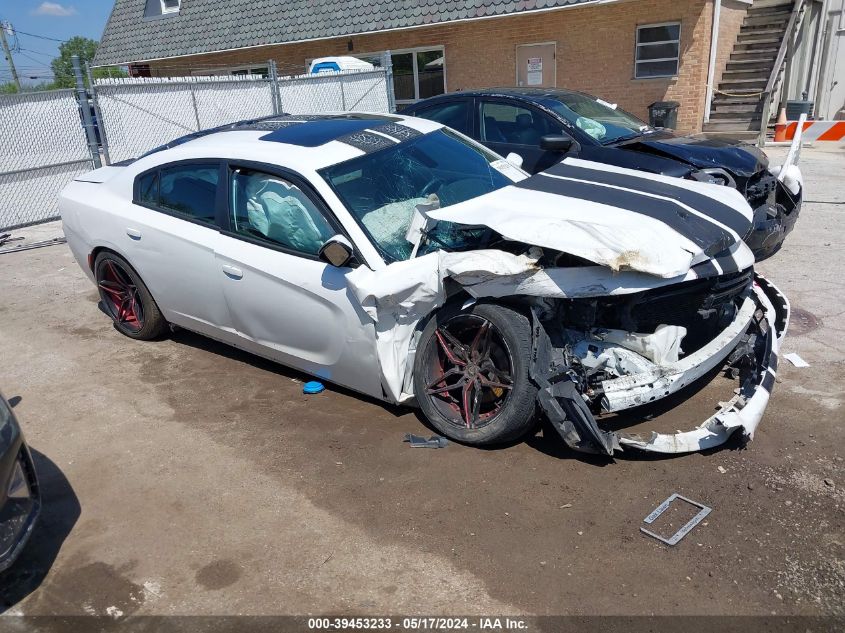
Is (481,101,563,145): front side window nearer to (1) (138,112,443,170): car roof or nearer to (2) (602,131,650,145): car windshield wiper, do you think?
(2) (602,131,650,145): car windshield wiper

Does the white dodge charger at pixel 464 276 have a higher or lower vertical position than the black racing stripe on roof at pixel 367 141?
lower

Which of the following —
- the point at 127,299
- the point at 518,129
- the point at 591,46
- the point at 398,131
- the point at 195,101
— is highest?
the point at 591,46

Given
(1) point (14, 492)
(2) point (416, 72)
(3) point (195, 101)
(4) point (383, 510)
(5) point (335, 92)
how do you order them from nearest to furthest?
(1) point (14, 492) → (4) point (383, 510) → (3) point (195, 101) → (5) point (335, 92) → (2) point (416, 72)

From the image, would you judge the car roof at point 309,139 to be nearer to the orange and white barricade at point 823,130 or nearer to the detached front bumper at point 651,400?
the detached front bumper at point 651,400

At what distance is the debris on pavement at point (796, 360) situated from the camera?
4.70 metres

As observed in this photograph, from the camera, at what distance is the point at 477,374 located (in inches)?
152

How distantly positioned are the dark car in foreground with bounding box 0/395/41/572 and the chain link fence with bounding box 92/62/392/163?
8.28 metres

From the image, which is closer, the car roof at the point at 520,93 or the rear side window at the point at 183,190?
the rear side window at the point at 183,190

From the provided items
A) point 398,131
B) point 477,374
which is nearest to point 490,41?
point 398,131

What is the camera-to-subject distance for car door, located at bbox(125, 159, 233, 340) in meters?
4.74

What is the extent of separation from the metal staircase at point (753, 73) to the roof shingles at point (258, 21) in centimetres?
398

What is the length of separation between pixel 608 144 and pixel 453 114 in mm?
1832

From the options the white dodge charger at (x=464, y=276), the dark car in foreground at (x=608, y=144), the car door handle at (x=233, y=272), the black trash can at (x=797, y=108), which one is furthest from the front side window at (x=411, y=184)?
the black trash can at (x=797, y=108)

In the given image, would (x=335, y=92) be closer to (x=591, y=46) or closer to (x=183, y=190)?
(x=591, y=46)
